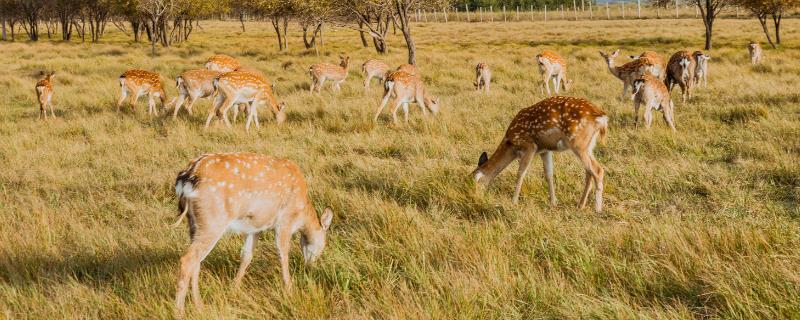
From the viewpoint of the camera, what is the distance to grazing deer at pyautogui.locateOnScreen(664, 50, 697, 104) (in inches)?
576

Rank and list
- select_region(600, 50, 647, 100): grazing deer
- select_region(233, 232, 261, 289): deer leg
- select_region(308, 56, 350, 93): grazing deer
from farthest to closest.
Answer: select_region(308, 56, 350, 93): grazing deer, select_region(600, 50, 647, 100): grazing deer, select_region(233, 232, 261, 289): deer leg

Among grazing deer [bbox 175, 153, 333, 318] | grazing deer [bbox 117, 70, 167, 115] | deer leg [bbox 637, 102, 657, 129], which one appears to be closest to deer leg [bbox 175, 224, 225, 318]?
grazing deer [bbox 175, 153, 333, 318]

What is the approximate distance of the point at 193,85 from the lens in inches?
539

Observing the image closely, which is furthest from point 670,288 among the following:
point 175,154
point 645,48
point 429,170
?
point 645,48

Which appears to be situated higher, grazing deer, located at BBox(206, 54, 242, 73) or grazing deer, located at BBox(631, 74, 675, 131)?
grazing deer, located at BBox(206, 54, 242, 73)

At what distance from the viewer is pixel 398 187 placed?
7.10 m

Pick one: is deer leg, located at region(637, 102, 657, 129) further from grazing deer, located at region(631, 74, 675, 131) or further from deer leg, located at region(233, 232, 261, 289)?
deer leg, located at region(233, 232, 261, 289)

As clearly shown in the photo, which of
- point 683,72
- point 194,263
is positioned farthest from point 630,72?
point 194,263

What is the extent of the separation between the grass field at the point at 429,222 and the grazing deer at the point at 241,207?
0.55ft

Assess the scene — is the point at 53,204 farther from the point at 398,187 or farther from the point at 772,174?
the point at 772,174

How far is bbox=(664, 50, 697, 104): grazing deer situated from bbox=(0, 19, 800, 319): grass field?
1381 millimetres

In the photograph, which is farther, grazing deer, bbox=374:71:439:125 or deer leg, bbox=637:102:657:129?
grazing deer, bbox=374:71:439:125

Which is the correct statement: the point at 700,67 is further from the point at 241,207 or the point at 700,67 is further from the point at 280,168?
the point at 241,207

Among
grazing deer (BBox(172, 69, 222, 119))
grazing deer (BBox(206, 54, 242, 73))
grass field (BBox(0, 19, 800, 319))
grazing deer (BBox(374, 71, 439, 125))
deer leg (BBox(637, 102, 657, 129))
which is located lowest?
grass field (BBox(0, 19, 800, 319))
